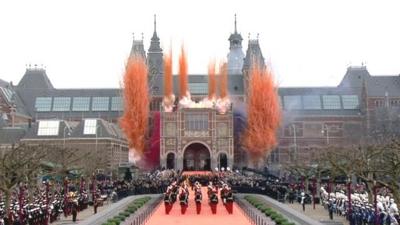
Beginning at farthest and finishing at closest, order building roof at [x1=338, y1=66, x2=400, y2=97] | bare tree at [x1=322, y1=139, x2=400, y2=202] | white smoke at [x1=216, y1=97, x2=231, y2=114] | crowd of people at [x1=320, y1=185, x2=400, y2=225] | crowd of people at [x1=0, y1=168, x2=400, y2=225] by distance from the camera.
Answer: building roof at [x1=338, y1=66, x2=400, y2=97], white smoke at [x1=216, y1=97, x2=231, y2=114], crowd of people at [x1=0, y1=168, x2=400, y2=225], crowd of people at [x1=320, y1=185, x2=400, y2=225], bare tree at [x1=322, y1=139, x2=400, y2=202]

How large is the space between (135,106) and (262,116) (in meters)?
16.9

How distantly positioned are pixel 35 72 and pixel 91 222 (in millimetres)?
86604

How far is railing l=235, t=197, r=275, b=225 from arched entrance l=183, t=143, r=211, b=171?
44.9 meters

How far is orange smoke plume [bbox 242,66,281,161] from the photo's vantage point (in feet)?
294

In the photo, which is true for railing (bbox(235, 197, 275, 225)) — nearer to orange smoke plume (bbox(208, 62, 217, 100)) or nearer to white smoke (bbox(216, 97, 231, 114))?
white smoke (bbox(216, 97, 231, 114))

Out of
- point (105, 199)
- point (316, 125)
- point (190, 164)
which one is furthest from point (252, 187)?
point (316, 125)

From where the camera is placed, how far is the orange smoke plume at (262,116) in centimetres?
8969

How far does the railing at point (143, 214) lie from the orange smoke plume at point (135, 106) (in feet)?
132

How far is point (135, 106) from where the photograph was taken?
92.1 meters

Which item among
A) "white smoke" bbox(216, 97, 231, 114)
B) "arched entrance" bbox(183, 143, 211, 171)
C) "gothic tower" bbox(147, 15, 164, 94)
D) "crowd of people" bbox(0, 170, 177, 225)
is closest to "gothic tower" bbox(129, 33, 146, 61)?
"gothic tower" bbox(147, 15, 164, 94)

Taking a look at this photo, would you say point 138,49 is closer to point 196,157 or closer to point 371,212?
point 196,157

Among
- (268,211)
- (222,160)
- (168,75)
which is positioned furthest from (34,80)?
(268,211)

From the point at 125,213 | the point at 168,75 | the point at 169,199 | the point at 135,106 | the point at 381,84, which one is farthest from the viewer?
the point at 381,84

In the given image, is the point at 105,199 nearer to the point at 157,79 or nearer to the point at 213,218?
the point at 213,218
